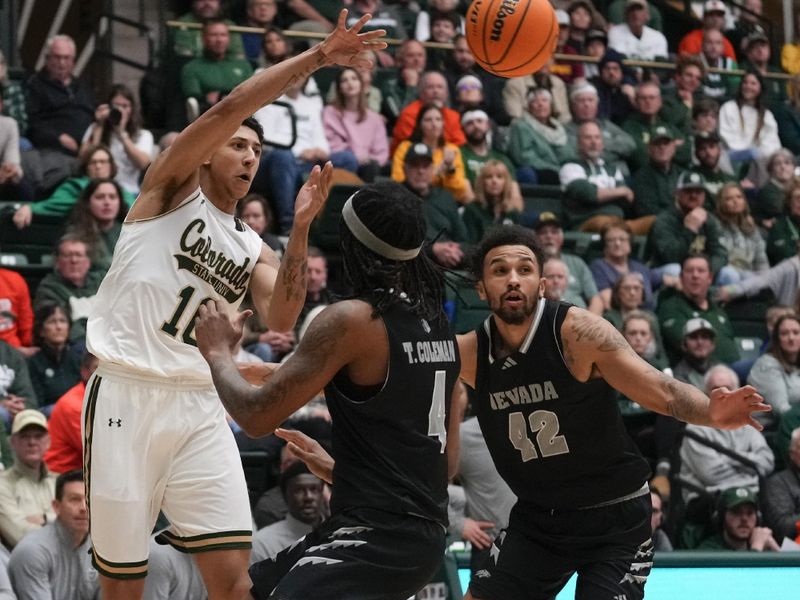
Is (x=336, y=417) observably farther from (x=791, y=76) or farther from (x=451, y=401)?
(x=791, y=76)

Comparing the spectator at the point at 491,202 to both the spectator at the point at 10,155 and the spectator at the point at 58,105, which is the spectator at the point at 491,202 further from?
the spectator at the point at 10,155

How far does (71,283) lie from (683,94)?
743 centimetres

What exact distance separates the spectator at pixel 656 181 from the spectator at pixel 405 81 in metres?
2.25

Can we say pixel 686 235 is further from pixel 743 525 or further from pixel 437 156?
pixel 743 525

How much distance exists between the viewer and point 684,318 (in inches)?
452

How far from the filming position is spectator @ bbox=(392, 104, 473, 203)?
39.1 ft

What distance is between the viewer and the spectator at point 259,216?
34.1 ft

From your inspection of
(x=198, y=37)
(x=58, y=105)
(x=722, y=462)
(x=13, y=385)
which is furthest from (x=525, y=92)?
(x=13, y=385)

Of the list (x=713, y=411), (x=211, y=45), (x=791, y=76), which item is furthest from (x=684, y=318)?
(x=713, y=411)

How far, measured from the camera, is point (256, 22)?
1341 centimetres

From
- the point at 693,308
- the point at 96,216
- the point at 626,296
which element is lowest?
the point at 693,308

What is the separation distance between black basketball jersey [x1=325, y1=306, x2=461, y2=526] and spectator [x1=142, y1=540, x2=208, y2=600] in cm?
331

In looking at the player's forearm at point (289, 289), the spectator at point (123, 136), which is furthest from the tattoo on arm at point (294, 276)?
the spectator at point (123, 136)

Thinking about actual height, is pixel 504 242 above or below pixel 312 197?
below
